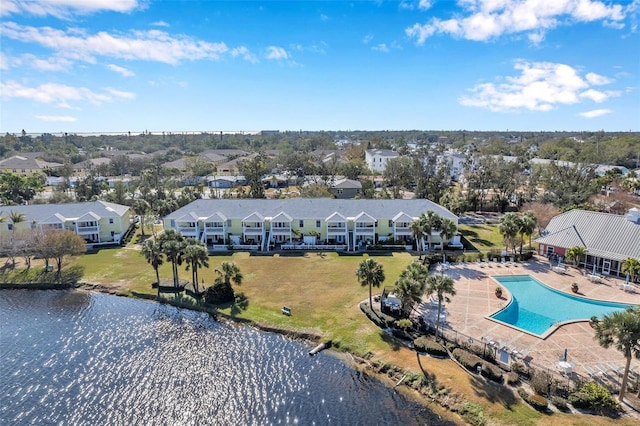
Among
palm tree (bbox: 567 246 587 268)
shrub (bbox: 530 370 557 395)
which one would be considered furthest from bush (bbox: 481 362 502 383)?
palm tree (bbox: 567 246 587 268)

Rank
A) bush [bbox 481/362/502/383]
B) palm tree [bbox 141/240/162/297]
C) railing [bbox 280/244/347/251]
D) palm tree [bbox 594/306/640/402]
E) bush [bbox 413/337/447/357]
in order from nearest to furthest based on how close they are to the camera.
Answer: palm tree [bbox 594/306/640/402], bush [bbox 481/362/502/383], bush [bbox 413/337/447/357], palm tree [bbox 141/240/162/297], railing [bbox 280/244/347/251]

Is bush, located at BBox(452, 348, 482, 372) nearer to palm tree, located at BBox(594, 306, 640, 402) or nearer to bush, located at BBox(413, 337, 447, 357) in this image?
bush, located at BBox(413, 337, 447, 357)

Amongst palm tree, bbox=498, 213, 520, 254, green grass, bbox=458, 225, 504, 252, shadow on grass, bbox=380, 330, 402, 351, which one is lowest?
shadow on grass, bbox=380, 330, 402, 351

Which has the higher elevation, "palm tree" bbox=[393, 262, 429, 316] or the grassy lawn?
"palm tree" bbox=[393, 262, 429, 316]

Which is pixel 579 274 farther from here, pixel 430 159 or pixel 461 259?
pixel 430 159

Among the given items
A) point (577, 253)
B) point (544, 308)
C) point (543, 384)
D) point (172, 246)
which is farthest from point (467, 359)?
point (172, 246)

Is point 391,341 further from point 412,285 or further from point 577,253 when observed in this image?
point 577,253
